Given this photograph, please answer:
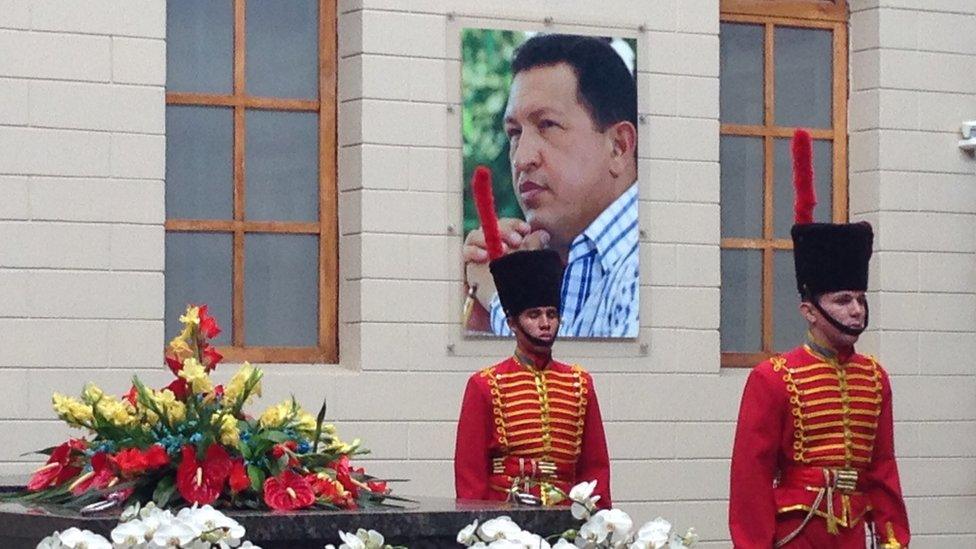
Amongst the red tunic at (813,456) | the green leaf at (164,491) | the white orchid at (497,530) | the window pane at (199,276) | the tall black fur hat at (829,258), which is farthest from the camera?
the window pane at (199,276)

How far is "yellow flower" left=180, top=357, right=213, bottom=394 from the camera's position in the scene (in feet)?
14.8

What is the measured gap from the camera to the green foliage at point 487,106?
28.5 feet

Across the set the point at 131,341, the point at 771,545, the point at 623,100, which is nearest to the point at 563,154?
the point at 623,100

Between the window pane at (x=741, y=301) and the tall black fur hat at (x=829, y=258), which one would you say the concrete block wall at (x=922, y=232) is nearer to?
the window pane at (x=741, y=301)

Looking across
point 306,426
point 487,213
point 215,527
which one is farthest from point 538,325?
point 215,527

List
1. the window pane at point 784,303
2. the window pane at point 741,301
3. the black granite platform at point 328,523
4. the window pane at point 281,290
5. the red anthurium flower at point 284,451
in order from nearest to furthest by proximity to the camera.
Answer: the black granite platform at point 328,523, the red anthurium flower at point 284,451, the window pane at point 281,290, the window pane at point 741,301, the window pane at point 784,303

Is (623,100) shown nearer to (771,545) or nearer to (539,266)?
(539,266)

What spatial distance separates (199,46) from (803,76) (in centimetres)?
258

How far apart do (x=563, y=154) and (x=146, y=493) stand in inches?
181

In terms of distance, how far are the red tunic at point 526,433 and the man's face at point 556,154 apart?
178cm

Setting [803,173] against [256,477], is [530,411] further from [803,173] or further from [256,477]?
[256,477]

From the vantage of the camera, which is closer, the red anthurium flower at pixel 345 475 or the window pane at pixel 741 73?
the red anthurium flower at pixel 345 475

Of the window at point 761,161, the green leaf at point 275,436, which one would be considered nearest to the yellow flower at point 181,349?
the green leaf at point 275,436

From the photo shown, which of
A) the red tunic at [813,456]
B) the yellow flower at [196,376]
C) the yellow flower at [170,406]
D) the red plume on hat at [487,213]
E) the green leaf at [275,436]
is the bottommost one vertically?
the red tunic at [813,456]
